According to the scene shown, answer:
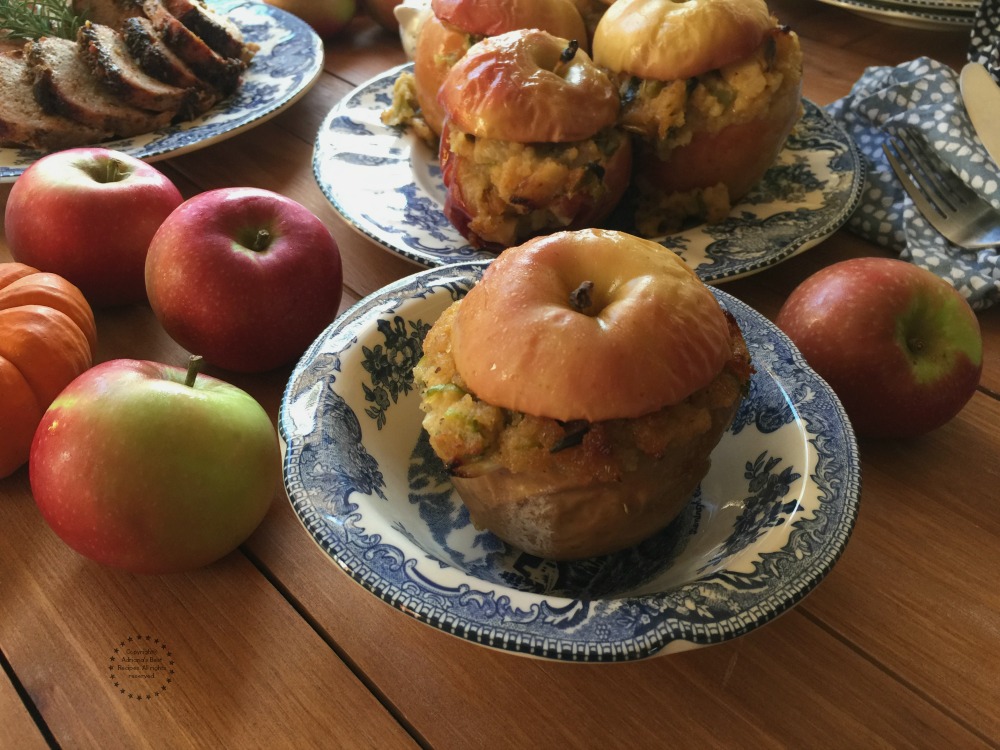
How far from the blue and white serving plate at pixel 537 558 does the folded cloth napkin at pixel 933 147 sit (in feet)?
1.23

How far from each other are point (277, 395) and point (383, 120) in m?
0.54

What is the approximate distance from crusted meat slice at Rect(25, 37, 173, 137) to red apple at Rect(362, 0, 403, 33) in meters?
0.56

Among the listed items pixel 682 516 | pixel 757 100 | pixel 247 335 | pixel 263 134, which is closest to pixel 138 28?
pixel 263 134

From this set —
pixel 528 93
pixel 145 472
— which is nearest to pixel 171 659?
pixel 145 472

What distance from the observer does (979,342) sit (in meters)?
0.79

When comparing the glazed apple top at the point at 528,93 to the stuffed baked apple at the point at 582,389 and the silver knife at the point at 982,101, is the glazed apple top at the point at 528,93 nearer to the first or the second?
the stuffed baked apple at the point at 582,389

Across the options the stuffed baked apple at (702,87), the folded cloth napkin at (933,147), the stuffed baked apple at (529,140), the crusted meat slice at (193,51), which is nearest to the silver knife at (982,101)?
the folded cloth napkin at (933,147)

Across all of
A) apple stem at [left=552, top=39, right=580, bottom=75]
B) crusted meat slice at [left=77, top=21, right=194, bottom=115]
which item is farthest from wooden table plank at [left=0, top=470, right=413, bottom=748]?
crusted meat slice at [left=77, top=21, right=194, bottom=115]

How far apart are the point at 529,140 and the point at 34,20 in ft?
3.08

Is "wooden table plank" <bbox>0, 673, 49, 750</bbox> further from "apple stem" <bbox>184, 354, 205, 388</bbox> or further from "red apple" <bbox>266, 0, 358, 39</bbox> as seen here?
"red apple" <bbox>266, 0, 358, 39</bbox>

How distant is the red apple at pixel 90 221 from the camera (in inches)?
35.3

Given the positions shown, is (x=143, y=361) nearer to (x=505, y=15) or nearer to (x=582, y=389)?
(x=582, y=389)

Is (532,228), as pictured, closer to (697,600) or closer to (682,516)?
(682,516)
